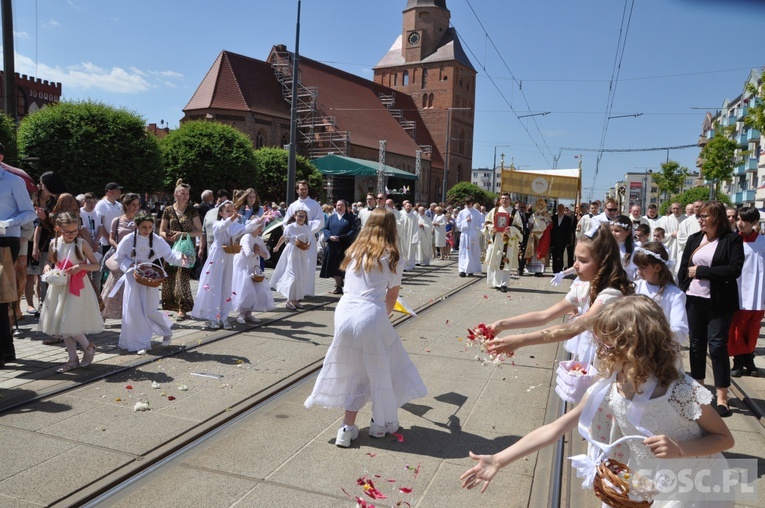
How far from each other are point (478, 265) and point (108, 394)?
13.1 meters

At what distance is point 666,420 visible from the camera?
2.46 m

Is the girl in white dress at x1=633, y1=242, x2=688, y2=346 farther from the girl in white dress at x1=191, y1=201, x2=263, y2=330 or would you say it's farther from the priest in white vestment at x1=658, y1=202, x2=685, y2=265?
the priest in white vestment at x1=658, y1=202, x2=685, y2=265

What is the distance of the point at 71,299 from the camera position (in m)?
6.42

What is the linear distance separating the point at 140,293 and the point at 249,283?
2.20 meters

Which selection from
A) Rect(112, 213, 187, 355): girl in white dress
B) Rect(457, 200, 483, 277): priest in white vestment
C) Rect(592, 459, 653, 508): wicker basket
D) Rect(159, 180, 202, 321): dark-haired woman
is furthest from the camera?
Rect(457, 200, 483, 277): priest in white vestment

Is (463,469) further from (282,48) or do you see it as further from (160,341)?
(282,48)

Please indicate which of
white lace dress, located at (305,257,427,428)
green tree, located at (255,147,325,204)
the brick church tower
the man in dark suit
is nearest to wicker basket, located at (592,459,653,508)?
white lace dress, located at (305,257,427,428)

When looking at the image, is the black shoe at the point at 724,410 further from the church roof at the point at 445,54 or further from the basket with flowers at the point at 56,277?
the church roof at the point at 445,54

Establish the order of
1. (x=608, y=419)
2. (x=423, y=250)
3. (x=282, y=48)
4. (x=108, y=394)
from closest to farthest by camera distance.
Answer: (x=608, y=419)
(x=108, y=394)
(x=423, y=250)
(x=282, y=48)

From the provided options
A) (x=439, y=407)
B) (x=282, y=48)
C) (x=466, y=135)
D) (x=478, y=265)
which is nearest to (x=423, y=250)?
(x=478, y=265)

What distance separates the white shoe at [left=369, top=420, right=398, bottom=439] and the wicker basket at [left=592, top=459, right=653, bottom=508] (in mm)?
2689

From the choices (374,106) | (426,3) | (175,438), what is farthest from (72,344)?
(426,3)

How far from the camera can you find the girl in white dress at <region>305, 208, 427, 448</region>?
184 inches

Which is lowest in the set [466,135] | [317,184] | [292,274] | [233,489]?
[233,489]
